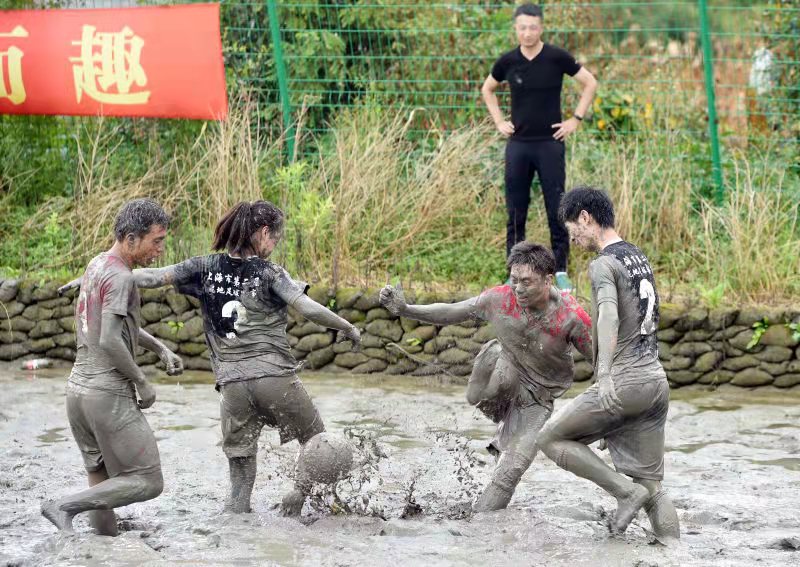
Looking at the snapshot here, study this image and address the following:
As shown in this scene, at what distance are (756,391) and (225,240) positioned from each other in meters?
4.82

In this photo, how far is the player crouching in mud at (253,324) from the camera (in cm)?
609

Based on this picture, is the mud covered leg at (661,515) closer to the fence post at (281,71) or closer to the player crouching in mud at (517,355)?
the player crouching in mud at (517,355)

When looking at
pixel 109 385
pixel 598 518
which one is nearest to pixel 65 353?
pixel 109 385

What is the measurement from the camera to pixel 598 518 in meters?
6.53

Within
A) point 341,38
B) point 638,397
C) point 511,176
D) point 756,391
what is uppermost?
point 341,38

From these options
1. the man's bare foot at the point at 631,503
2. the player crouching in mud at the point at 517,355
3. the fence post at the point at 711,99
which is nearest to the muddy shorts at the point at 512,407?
the player crouching in mud at the point at 517,355

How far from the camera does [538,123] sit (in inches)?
389

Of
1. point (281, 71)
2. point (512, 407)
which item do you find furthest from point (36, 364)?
point (512, 407)

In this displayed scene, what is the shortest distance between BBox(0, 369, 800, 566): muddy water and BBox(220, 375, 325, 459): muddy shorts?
1.33ft

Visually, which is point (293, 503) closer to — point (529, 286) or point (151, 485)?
point (151, 485)

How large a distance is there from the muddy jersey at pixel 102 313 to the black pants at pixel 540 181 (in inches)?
187

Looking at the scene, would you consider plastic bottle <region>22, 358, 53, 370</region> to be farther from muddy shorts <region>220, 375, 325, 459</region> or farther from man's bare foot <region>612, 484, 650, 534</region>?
man's bare foot <region>612, 484, 650, 534</region>

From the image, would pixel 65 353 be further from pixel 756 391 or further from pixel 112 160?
pixel 756 391

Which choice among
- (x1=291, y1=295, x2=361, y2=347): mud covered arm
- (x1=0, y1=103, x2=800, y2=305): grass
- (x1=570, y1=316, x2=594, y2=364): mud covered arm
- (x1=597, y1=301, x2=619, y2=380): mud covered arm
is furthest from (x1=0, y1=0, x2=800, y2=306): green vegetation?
(x1=597, y1=301, x2=619, y2=380): mud covered arm
